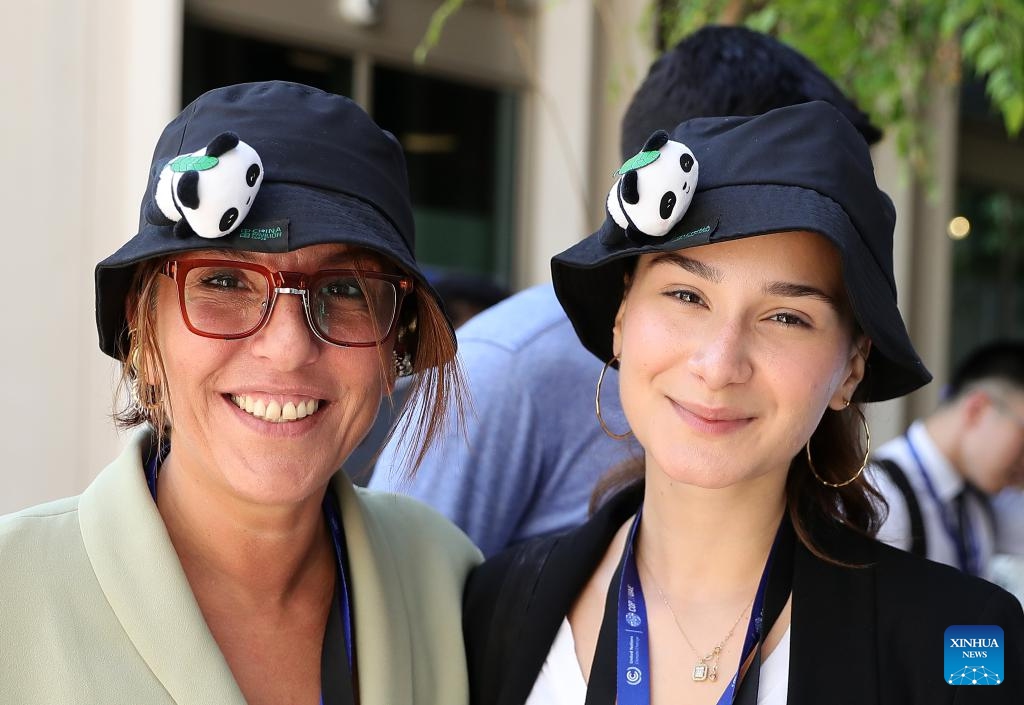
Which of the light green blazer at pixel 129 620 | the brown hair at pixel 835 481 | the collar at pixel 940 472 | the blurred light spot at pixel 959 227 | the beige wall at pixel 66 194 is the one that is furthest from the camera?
the blurred light spot at pixel 959 227

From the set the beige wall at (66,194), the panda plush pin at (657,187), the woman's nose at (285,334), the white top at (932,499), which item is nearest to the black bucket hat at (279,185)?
the woman's nose at (285,334)

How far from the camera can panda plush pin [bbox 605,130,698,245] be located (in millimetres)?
2041

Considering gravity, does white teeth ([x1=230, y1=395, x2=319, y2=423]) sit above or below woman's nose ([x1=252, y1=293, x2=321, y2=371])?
below

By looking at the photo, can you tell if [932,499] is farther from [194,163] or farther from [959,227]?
[959,227]

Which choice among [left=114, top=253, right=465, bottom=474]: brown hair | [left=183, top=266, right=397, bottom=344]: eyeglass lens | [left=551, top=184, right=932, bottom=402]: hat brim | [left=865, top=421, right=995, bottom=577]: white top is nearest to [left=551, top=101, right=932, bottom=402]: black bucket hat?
[left=551, top=184, right=932, bottom=402]: hat brim

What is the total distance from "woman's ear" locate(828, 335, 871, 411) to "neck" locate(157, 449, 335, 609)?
3.29 feet

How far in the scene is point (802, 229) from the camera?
6.46ft

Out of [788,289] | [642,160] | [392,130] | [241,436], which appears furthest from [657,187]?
[392,130]

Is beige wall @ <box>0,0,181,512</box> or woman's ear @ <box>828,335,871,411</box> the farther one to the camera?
beige wall @ <box>0,0,181,512</box>

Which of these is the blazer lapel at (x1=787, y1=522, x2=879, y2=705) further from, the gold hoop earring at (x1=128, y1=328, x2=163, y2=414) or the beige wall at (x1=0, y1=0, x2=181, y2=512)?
the beige wall at (x1=0, y1=0, x2=181, y2=512)

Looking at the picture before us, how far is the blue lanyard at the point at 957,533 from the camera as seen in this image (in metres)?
4.07

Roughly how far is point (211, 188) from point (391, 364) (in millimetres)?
537

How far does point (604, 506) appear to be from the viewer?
2529 mm

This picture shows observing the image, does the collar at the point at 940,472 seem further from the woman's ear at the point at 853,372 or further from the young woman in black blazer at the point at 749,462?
the woman's ear at the point at 853,372
